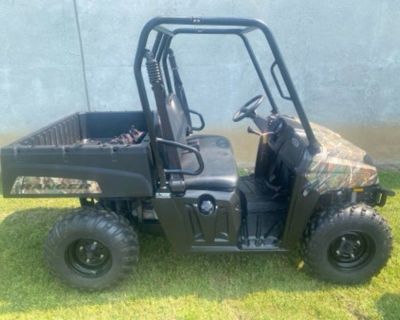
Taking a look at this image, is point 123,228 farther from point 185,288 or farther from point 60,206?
point 60,206

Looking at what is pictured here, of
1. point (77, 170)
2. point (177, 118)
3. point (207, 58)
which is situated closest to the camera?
point (77, 170)

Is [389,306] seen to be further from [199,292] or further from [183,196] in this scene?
[183,196]

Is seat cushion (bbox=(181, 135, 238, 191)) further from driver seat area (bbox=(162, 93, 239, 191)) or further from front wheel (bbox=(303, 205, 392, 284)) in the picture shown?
front wheel (bbox=(303, 205, 392, 284))

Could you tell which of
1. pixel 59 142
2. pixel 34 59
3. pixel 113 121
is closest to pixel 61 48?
pixel 34 59

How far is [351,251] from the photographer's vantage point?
2896mm

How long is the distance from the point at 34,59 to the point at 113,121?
A: 1.98m

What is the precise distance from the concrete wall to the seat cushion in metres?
1.73

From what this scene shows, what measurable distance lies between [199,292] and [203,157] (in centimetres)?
100

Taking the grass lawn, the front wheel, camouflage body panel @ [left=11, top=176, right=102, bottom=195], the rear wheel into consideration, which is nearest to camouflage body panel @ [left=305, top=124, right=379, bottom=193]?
the front wheel

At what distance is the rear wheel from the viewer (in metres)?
2.71

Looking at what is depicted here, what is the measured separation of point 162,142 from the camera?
2.59 meters

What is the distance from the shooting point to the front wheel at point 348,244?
2760mm

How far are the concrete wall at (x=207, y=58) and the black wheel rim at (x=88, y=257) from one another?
8.84ft

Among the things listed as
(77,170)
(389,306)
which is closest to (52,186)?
(77,170)
